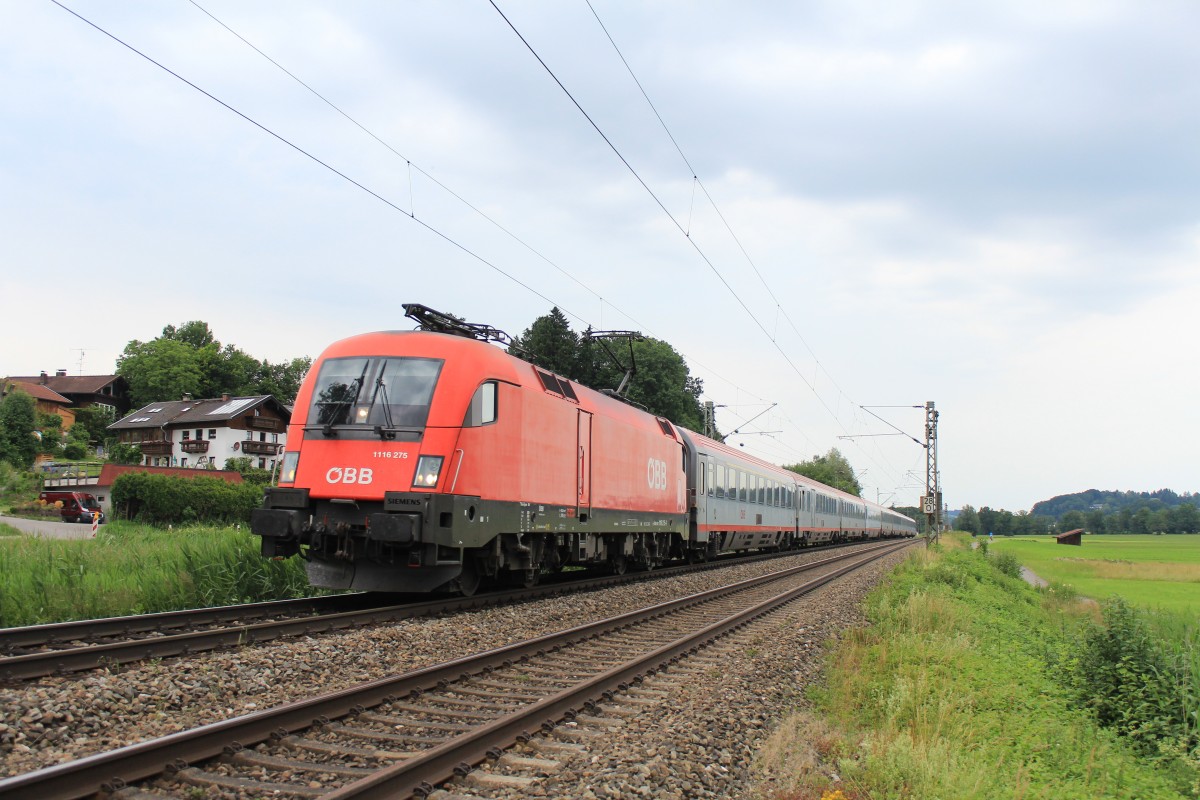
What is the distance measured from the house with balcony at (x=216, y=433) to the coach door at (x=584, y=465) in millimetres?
57505

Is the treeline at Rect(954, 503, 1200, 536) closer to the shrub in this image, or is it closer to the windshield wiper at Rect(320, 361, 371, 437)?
the shrub

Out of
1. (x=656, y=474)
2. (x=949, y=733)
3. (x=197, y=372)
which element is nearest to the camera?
(x=949, y=733)

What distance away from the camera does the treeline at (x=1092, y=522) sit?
14425cm

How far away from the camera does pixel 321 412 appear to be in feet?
38.3

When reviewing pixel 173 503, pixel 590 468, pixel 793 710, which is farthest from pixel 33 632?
pixel 173 503

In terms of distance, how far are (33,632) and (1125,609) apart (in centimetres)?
1171

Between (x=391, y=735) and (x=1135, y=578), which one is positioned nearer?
(x=391, y=735)

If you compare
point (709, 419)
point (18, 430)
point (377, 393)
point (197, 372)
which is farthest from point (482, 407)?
point (197, 372)

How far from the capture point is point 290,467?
457 inches

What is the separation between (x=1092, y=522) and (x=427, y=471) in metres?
192

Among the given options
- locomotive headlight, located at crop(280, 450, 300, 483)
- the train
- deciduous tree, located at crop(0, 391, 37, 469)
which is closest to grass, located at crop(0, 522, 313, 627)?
the train

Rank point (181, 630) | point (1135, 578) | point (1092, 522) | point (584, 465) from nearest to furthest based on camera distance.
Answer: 1. point (181, 630)
2. point (584, 465)
3. point (1135, 578)
4. point (1092, 522)

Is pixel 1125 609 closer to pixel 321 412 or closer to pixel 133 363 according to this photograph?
pixel 321 412

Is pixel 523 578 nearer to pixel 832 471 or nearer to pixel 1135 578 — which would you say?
pixel 1135 578
